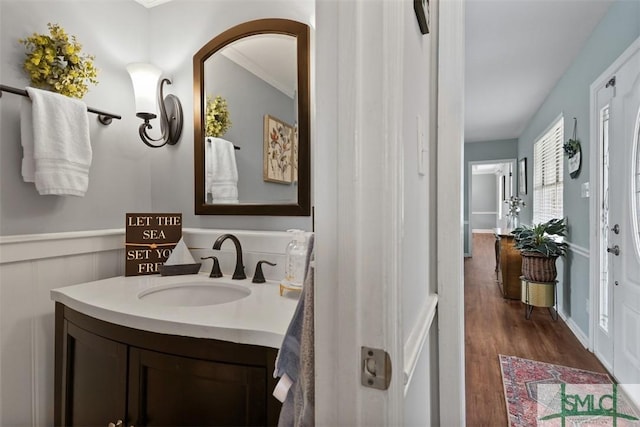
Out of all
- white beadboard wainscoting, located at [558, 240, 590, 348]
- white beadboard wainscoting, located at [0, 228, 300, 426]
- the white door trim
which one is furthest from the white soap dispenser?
white beadboard wainscoting, located at [558, 240, 590, 348]

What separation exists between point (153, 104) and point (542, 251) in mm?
3519

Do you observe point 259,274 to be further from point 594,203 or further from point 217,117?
point 594,203

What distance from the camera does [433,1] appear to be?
890mm

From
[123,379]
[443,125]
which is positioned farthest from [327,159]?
[123,379]

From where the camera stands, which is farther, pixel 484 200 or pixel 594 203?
pixel 484 200

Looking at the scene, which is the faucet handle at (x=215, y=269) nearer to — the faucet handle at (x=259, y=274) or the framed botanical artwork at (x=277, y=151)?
the faucet handle at (x=259, y=274)

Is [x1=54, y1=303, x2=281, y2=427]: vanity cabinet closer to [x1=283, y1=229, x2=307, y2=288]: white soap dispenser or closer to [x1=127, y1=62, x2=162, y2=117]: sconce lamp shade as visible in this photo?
[x1=283, y1=229, x2=307, y2=288]: white soap dispenser

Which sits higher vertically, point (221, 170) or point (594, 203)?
point (221, 170)

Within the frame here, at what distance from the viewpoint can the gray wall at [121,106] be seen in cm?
132

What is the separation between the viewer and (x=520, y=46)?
2928mm

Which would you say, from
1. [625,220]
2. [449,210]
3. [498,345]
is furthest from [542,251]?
[449,210]

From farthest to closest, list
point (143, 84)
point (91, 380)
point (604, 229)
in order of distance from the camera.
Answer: point (604, 229), point (143, 84), point (91, 380)
